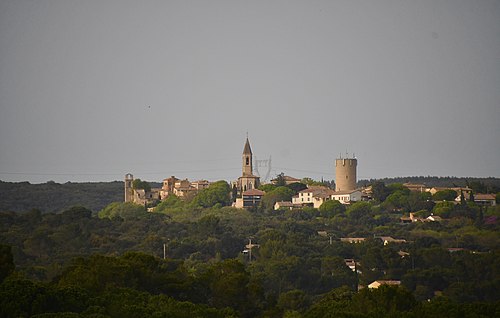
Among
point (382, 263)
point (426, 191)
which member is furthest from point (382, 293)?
point (426, 191)

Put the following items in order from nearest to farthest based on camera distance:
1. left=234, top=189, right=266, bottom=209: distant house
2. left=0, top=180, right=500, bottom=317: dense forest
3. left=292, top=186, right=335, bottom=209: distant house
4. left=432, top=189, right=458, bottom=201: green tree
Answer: left=0, top=180, right=500, bottom=317: dense forest, left=234, top=189, right=266, bottom=209: distant house, left=292, top=186, right=335, bottom=209: distant house, left=432, top=189, right=458, bottom=201: green tree

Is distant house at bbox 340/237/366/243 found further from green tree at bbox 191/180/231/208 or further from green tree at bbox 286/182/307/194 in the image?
green tree at bbox 286/182/307/194

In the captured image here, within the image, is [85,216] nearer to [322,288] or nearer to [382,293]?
[322,288]

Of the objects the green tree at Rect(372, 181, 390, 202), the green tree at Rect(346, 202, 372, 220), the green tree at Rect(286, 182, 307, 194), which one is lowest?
the green tree at Rect(346, 202, 372, 220)

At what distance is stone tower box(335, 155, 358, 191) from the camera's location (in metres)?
122

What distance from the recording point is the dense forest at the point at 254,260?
128 ft

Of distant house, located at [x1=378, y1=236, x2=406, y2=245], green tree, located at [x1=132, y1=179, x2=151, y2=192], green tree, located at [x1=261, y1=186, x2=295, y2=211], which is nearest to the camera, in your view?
distant house, located at [x1=378, y1=236, x2=406, y2=245]

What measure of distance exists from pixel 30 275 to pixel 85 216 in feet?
126

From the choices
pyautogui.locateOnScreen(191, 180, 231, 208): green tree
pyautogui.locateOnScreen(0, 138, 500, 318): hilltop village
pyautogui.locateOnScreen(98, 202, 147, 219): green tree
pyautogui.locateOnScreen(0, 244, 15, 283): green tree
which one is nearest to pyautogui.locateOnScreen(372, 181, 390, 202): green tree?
pyautogui.locateOnScreen(0, 138, 500, 318): hilltop village

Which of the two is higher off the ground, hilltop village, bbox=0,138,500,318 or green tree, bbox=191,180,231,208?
green tree, bbox=191,180,231,208

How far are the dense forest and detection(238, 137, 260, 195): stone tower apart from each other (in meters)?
1.95

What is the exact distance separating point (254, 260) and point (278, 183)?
43395 millimetres

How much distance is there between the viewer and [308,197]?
378 feet

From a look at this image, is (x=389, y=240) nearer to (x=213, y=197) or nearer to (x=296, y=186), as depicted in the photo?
(x=213, y=197)
